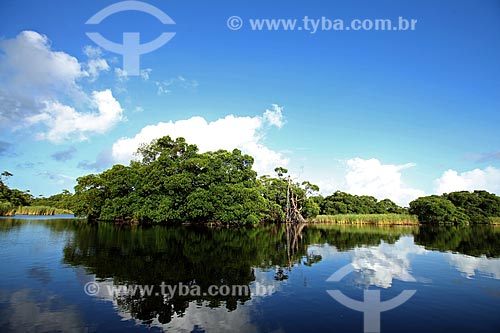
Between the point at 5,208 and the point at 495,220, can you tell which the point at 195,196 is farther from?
the point at 495,220

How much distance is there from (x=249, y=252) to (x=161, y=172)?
95.0 ft

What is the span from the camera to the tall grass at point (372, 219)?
56250mm

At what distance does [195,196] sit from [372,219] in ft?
112

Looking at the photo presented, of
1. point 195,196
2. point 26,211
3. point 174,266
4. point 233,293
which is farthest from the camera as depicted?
point 26,211

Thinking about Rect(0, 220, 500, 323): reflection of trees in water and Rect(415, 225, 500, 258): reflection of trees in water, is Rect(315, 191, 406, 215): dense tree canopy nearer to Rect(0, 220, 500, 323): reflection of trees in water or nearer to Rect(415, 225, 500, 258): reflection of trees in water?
Rect(415, 225, 500, 258): reflection of trees in water

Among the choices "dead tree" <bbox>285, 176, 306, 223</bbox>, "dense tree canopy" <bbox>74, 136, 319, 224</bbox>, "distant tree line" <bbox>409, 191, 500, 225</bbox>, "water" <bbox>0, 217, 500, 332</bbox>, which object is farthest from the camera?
"distant tree line" <bbox>409, 191, 500, 225</bbox>

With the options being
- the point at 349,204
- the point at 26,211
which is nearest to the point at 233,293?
the point at 26,211

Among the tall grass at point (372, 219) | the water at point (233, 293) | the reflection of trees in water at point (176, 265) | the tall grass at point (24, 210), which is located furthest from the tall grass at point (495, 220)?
the tall grass at point (24, 210)

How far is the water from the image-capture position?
8.28 metres

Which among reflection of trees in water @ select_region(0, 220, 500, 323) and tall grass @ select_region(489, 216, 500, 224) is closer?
reflection of trees in water @ select_region(0, 220, 500, 323)

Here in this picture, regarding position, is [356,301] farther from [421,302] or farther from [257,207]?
[257,207]

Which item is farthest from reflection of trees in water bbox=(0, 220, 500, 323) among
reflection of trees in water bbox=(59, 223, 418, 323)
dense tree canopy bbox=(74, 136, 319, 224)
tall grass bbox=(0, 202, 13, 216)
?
tall grass bbox=(0, 202, 13, 216)

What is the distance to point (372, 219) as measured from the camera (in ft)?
184

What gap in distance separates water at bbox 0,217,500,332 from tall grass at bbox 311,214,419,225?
3731 cm
